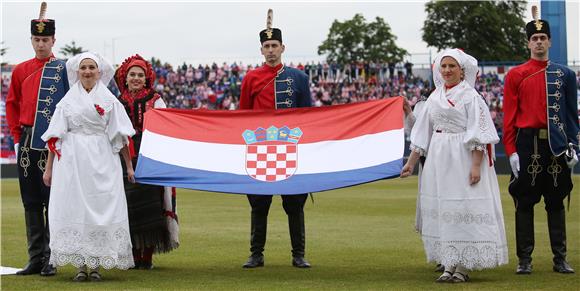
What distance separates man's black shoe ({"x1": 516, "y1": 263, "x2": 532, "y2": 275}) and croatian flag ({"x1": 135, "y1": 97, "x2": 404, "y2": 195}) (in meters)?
1.63

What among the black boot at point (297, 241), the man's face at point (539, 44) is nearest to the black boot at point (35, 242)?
the black boot at point (297, 241)

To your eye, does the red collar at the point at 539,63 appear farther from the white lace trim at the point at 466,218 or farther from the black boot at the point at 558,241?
the white lace trim at the point at 466,218

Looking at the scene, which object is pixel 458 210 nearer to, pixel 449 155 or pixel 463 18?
pixel 449 155

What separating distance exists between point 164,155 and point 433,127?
8.74ft

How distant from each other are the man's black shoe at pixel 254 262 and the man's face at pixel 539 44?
350 centimetres

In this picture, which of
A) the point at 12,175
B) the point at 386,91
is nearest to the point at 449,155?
the point at 12,175

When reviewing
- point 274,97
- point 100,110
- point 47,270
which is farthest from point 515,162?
point 47,270

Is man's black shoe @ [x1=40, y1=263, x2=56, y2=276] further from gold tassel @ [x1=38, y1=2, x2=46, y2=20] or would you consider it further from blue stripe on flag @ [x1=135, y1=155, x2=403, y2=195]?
gold tassel @ [x1=38, y1=2, x2=46, y2=20]

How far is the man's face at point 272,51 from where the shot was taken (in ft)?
39.1

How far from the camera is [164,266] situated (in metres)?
12.0

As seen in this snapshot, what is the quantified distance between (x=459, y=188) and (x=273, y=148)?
198cm

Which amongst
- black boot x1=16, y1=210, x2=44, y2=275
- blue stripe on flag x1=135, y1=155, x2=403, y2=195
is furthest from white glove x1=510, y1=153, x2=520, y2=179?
black boot x1=16, y1=210, x2=44, y2=275

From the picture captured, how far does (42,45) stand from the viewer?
37.2ft

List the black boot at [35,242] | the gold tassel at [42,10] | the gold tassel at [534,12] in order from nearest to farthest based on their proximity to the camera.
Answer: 1. the black boot at [35,242]
2. the gold tassel at [42,10]
3. the gold tassel at [534,12]
